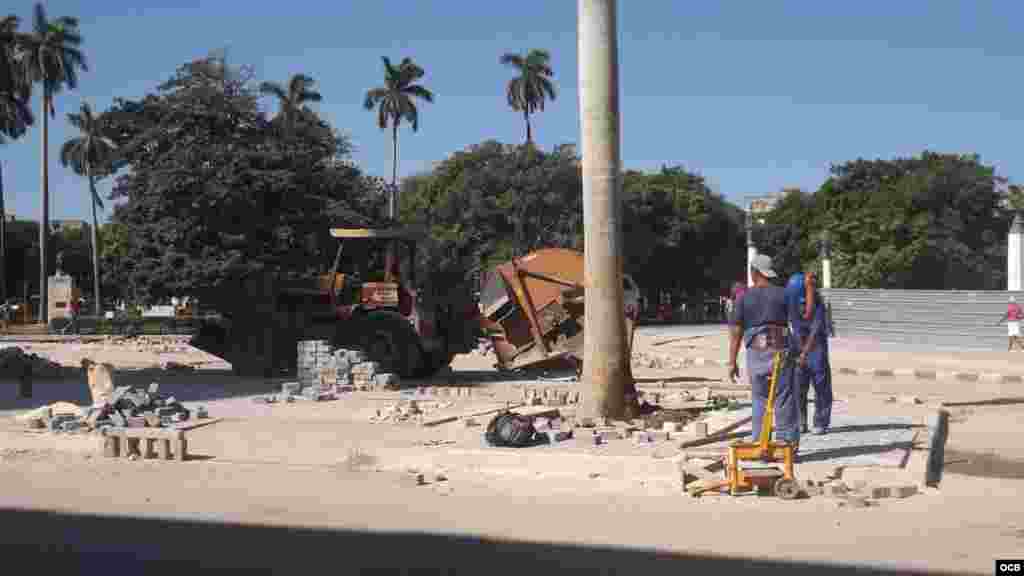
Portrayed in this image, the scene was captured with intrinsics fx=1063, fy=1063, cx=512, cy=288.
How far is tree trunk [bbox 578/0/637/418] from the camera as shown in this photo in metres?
11.3

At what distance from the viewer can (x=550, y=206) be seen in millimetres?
52688

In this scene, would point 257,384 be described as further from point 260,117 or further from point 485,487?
point 485,487

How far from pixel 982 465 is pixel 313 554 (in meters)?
6.31

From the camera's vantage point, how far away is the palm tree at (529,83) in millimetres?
69375

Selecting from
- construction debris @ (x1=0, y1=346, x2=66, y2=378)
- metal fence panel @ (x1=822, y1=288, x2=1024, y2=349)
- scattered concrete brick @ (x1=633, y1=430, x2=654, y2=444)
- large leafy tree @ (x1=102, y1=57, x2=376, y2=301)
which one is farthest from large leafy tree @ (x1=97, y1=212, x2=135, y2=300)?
metal fence panel @ (x1=822, y1=288, x2=1024, y2=349)

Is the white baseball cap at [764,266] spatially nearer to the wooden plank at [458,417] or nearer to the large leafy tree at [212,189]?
the wooden plank at [458,417]

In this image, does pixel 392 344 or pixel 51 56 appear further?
pixel 51 56

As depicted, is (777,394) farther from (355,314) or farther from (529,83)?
(529,83)

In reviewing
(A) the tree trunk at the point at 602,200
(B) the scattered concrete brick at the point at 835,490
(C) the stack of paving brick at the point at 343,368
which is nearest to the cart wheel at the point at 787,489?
(B) the scattered concrete brick at the point at 835,490

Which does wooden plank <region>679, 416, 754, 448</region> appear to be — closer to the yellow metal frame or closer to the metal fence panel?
the yellow metal frame

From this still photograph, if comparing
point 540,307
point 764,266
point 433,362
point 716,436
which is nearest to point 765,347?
point 764,266

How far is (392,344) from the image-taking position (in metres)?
19.1

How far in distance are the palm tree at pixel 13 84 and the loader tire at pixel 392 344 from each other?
125 feet

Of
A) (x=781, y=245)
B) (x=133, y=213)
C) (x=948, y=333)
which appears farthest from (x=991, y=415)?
(x=781, y=245)
